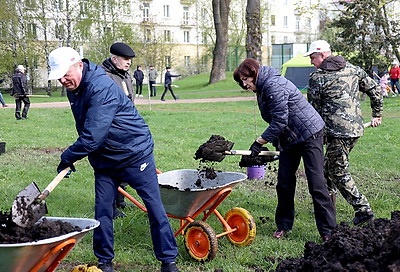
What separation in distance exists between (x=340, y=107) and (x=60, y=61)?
2.86m

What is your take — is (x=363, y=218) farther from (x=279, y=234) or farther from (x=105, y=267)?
(x=105, y=267)

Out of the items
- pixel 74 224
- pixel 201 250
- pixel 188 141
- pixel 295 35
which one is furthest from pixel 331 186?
pixel 295 35

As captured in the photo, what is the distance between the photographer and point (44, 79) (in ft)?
149

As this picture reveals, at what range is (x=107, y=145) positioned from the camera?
4008 mm

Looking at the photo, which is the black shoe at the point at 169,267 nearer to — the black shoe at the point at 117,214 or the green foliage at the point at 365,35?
the black shoe at the point at 117,214

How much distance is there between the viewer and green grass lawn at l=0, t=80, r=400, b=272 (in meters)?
4.70

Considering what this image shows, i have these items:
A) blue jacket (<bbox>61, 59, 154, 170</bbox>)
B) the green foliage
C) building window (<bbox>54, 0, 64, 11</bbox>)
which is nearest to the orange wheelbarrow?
blue jacket (<bbox>61, 59, 154, 170</bbox>)

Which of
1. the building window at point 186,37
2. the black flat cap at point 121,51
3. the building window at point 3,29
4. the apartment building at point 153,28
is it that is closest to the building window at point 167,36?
the apartment building at point 153,28

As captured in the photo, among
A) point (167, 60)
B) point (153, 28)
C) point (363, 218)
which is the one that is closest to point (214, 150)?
point (363, 218)

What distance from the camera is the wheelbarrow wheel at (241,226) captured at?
16.1ft

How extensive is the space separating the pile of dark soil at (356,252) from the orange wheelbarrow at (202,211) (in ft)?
4.90

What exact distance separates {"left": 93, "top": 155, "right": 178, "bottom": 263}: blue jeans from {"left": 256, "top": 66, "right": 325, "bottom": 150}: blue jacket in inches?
48.8

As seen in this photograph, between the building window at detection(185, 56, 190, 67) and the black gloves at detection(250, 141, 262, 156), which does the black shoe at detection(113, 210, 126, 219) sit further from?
the building window at detection(185, 56, 190, 67)

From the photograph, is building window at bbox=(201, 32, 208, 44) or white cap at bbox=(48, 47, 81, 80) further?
building window at bbox=(201, 32, 208, 44)
